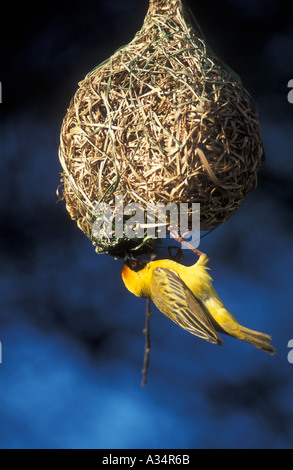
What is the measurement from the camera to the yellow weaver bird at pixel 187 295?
2801 mm

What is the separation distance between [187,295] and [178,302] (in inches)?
1.8

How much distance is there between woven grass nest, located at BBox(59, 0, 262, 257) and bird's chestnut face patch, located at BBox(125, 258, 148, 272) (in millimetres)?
110

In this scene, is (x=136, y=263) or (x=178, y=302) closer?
(x=178, y=302)

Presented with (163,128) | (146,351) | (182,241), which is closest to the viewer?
(163,128)

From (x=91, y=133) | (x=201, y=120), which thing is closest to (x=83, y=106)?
(x=91, y=133)

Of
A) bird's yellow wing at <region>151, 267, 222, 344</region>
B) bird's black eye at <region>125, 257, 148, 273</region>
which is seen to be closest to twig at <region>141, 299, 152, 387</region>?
bird's yellow wing at <region>151, 267, 222, 344</region>

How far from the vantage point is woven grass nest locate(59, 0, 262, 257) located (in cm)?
258

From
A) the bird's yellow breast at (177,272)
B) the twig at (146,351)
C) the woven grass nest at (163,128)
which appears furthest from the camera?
the bird's yellow breast at (177,272)

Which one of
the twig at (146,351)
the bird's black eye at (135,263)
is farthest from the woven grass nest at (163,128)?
the twig at (146,351)

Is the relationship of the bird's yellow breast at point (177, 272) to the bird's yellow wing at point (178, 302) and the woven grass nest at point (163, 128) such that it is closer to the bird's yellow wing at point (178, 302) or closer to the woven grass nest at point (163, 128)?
the bird's yellow wing at point (178, 302)

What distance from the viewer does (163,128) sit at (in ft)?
8.41

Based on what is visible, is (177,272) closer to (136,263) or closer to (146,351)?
(136,263)

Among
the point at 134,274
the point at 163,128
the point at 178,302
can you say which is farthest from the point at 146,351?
the point at 163,128

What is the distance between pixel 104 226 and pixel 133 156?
334 mm
